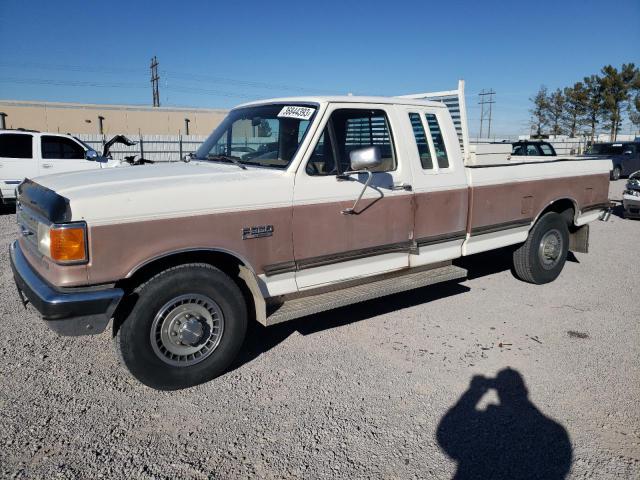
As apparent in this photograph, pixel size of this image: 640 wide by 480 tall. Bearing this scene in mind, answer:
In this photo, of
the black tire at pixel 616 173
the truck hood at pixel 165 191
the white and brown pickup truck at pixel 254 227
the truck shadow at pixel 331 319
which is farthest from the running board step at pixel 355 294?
the black tire at pixel 616 173

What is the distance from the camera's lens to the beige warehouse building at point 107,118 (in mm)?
30344

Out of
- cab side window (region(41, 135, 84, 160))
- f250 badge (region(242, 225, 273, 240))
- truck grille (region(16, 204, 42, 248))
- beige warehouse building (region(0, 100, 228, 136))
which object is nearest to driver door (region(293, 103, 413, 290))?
f250 badge (region(242, 225, 273, 240))

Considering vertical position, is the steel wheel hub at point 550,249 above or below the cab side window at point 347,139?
below

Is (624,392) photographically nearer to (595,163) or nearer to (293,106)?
(293,106)

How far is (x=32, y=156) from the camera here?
11.3 metres

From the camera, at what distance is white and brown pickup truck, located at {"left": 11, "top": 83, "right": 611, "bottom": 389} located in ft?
10.4

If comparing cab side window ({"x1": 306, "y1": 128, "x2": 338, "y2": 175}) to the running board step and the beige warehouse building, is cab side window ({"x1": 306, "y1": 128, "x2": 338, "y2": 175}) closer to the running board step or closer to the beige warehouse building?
the running board step

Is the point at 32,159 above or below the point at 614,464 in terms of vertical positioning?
above

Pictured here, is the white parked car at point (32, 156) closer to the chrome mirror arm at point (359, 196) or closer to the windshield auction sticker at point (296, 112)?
the windshield auction sticker at point (296, 112)

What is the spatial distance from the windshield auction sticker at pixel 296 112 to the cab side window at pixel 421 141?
111 cm

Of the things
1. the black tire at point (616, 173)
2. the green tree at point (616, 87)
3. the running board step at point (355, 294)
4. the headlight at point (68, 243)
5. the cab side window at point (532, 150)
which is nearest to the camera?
the headlight at point (68, 243)

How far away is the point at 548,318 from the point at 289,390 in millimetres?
2982

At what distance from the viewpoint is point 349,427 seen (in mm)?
3197

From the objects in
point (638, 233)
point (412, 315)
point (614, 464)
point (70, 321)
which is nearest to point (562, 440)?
point (614, 464)
